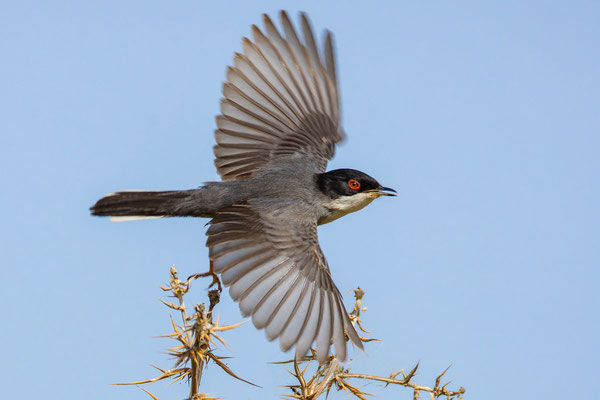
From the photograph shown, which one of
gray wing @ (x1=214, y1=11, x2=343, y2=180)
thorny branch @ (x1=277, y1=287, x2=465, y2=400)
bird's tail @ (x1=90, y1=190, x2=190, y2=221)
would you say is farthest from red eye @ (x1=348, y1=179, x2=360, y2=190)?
thorny branch @ (x1=277, y1=287, x2=465, y2=400)

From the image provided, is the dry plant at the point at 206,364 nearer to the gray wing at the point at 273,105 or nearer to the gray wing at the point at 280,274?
the gray wing at the point at 280,274

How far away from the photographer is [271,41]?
7.36 metres

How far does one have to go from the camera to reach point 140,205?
20.0ft

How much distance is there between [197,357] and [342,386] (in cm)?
78

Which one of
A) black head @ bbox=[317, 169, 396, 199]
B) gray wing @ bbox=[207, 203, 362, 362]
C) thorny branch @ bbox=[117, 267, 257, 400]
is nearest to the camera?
thorny branch @ bbox=[117, 267, 257, 400]

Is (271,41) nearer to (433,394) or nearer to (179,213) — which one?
(179,213)

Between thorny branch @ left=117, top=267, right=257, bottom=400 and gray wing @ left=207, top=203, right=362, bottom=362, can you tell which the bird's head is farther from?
thorny branch @ left=117, top=267, right=257, bottom=400

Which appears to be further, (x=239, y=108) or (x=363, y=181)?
(x=239, y=108)

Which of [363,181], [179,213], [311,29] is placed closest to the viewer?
[179,213]

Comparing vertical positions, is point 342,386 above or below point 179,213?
below

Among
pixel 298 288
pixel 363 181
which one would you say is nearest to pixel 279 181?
pixel 363 181

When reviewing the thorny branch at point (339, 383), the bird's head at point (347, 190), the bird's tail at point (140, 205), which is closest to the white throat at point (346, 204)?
the bird's head at point (347, 190)

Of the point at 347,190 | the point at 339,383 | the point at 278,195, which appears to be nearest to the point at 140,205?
the point at 278,195

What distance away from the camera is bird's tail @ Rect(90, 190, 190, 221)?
5.93 meters
